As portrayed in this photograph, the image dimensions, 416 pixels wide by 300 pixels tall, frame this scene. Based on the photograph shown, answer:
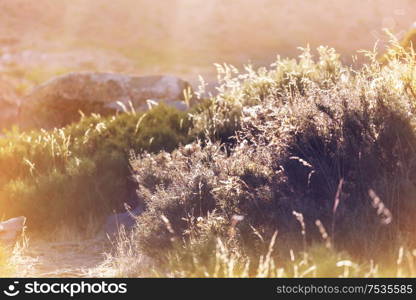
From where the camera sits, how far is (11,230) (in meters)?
8.44

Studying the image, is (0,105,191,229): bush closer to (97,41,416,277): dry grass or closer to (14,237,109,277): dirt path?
(14,237,109,277): dirt path

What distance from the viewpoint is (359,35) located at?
1533 inches

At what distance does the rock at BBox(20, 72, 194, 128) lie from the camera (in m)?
15.4

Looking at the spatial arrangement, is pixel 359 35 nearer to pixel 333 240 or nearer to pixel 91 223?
pixel 91 223

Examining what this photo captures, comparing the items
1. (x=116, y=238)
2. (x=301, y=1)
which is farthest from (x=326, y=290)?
(x=301, y=1)

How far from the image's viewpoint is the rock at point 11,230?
8250mm

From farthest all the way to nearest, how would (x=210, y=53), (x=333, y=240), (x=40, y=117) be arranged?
1. (x=210, y=53)
2. (x=40, y=117)
3. (x=333, y=240)

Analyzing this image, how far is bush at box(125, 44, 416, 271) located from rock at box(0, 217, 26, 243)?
1.46 metres

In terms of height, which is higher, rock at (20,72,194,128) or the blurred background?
the blurred background

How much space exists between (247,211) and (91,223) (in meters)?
3.23

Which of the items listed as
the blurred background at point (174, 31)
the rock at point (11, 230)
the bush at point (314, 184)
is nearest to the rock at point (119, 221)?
the rock at point (11, 230)

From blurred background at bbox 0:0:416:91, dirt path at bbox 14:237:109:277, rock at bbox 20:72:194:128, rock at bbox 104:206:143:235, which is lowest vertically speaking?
dirt path at bbox 14:237:109:277

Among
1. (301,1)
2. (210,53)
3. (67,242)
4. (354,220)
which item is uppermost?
(301,1)

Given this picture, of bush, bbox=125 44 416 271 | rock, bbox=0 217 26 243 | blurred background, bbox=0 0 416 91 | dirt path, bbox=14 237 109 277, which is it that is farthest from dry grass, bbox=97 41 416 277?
blurred background, bbox=0 0 416 91
